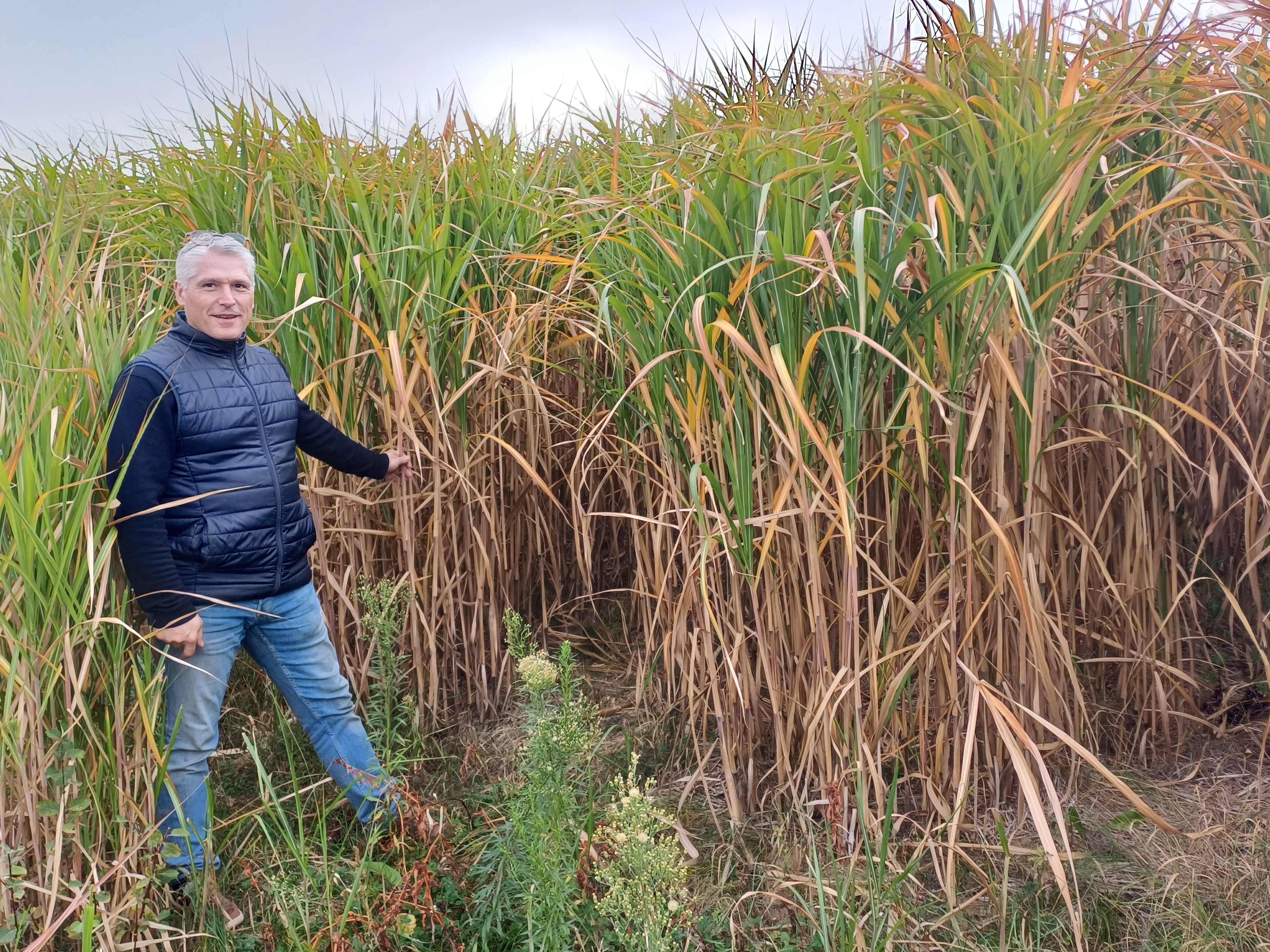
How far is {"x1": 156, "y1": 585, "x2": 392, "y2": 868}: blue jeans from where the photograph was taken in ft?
6.28

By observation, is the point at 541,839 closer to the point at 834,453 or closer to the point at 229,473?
the point at 834,453

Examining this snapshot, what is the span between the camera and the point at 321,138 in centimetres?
289

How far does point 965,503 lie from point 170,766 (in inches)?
68.7

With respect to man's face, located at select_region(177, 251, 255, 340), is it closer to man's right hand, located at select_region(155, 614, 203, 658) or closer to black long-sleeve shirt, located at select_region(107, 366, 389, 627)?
black long-sleeve shirt, located at select_region(107, 366, 389, 627)

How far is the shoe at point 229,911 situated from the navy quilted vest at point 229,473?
0.64 meters

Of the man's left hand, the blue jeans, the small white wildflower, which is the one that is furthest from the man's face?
the small white wildflower

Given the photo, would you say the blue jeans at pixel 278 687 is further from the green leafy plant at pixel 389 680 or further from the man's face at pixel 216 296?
the man's face at pixel 216 296

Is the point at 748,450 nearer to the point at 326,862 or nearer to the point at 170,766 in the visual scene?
the point at 326,862

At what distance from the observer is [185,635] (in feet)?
5.98

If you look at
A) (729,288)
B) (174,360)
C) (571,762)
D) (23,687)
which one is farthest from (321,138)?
(571,762)

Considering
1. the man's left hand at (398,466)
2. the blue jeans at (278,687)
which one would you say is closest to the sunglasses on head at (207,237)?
the man's left hand at (398,466)

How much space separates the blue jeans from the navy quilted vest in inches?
3.0

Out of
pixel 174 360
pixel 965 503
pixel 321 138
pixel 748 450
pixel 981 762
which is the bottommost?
pixel 981 762

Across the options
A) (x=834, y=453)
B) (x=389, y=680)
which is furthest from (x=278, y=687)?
(x=834, y=453)
